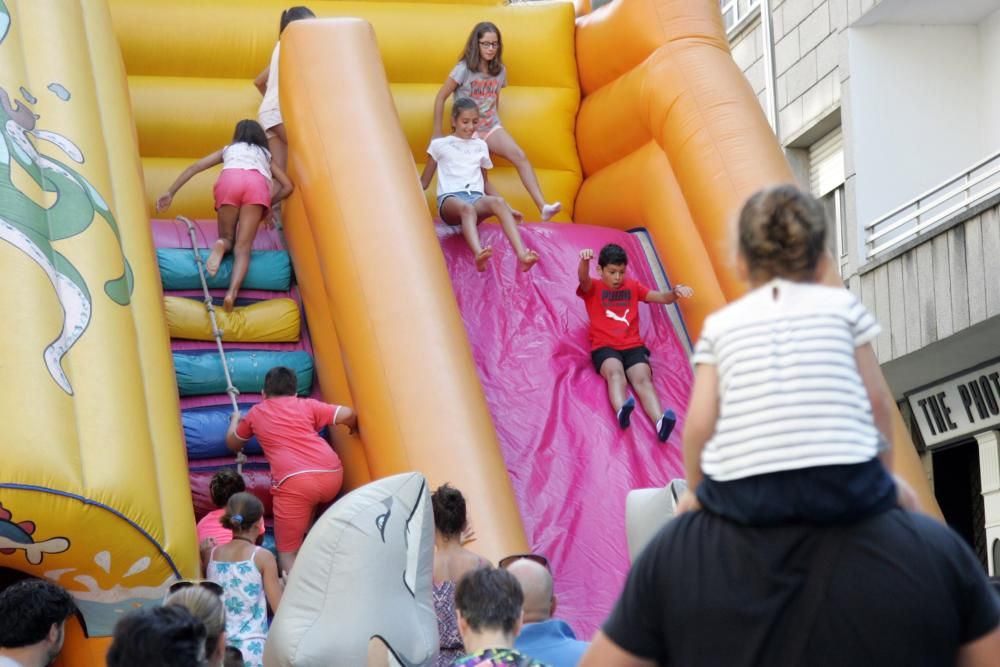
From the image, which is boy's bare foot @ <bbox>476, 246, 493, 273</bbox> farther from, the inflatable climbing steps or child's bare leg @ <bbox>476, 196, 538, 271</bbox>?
the inflatable climbing steps

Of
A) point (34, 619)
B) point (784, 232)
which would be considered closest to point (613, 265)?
point (34, 619)

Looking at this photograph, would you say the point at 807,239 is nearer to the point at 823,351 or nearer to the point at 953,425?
the point at 823,351

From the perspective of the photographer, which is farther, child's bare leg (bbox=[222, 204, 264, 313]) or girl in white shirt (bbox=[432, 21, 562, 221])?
girl in white shirt (bbox=[432, 21, 562, 221])

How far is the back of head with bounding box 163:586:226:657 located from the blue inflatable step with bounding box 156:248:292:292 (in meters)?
3.94

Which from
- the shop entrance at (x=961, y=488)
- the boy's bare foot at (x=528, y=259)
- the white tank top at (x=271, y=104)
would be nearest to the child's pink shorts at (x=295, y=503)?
the boy's bare foot at (x=528, y=259)

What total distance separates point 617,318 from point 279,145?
6.81 feet

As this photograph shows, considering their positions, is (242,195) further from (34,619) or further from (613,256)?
(34,619)

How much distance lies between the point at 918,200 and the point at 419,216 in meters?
5.53

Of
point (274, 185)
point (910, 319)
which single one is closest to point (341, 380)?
point (274, 185)

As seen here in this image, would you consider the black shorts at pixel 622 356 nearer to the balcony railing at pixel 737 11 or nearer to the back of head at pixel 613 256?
the back of head at pixel 613 256

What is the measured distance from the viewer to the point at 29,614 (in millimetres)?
3799

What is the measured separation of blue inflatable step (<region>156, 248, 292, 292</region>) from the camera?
279 inches

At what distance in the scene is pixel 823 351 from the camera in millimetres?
2014

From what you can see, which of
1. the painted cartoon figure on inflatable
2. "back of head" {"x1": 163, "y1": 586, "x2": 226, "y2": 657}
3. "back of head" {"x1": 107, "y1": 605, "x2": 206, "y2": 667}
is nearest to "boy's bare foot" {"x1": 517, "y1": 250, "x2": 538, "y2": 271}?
the painted cartoon figure on inflatable
